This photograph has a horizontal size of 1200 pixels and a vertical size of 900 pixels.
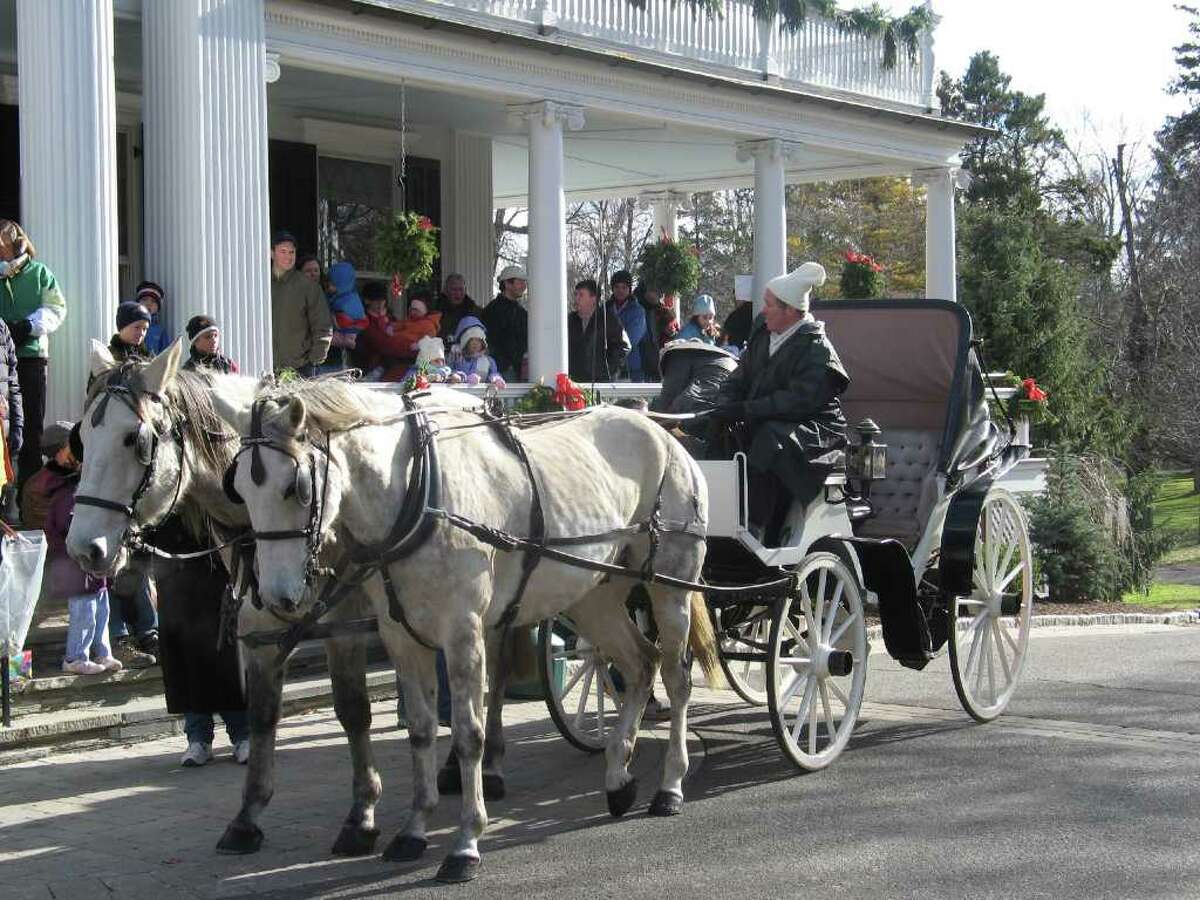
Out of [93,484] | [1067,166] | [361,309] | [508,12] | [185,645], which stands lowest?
[185,645]

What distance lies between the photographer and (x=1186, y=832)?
6527 mm

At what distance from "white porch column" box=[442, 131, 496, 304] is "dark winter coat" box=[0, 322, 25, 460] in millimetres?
9597

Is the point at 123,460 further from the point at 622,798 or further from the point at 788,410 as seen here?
the point at 788,410

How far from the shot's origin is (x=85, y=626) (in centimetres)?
911

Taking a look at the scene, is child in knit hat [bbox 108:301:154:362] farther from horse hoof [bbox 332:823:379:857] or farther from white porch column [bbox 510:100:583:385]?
white porch column [bbox 510:100:583:385]

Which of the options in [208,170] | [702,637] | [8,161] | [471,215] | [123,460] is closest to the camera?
[123,460]

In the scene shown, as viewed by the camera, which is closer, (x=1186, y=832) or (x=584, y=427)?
(x=1186, y=832)

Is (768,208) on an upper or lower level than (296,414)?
upper

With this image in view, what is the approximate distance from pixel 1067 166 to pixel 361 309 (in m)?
A: 40.8

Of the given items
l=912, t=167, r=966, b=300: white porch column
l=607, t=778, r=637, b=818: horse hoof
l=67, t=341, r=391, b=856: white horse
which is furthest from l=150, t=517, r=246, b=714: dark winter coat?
l=912, t=167, r=966, b=300: white porch column

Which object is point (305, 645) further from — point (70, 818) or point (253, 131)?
point (253, 131)

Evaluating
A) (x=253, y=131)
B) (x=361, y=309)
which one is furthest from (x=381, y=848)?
(x=361, y=309)

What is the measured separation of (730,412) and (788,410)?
0.40 meters

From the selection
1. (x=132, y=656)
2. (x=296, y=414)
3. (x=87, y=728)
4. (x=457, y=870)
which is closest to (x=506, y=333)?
(x=132, y=656)
